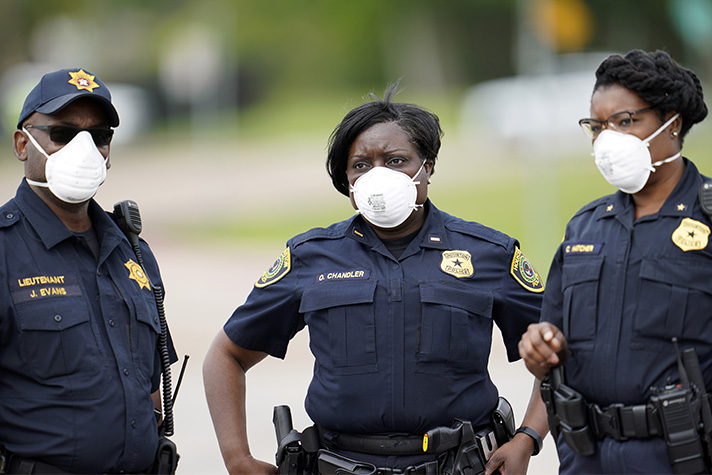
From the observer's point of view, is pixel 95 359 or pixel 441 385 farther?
pixel 441 385

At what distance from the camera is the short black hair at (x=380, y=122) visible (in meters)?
4.32

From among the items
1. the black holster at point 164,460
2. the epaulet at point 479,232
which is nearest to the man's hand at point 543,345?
the epaulet at point 479,232

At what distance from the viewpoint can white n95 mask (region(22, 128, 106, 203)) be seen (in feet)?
12.7

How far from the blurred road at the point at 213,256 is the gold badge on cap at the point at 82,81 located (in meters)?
3.70

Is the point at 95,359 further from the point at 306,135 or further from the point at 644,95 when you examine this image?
the point at 306,135

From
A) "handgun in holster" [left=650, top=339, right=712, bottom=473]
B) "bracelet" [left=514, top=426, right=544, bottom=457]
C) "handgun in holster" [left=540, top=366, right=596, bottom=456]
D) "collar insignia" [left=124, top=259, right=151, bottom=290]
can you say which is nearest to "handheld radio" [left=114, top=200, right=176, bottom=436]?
"collar insignia" [left=124, top=259, right=151, bottom=290]

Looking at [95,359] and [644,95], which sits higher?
[644,95]

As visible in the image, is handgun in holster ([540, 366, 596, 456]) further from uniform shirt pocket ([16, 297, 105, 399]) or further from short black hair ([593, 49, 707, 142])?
uniform shirt pocket ([16, 297, 105, 399])

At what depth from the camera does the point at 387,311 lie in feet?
13.5

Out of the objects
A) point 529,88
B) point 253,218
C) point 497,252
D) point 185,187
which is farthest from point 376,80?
point 497,252

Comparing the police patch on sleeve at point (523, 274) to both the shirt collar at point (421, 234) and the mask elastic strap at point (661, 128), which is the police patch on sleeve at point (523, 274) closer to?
the shirt collar at point (421, 234)

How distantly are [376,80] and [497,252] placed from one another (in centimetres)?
4927

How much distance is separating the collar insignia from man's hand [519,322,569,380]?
1.55 metres

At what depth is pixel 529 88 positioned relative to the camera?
97.0 feet
